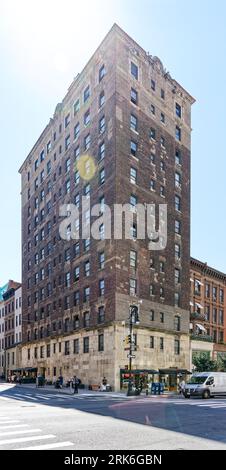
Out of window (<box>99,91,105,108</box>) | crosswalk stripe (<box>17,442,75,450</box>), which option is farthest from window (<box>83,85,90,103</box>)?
crosswalk stripe (<box>17,442,75,450</box>)

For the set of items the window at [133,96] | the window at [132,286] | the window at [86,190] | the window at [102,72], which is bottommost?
the window at [132,286]

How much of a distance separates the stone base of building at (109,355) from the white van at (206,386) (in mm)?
7829

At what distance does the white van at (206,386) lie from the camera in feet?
110

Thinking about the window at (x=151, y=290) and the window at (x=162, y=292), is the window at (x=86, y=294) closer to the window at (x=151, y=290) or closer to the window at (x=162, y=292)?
the window at (x=151, y=290)

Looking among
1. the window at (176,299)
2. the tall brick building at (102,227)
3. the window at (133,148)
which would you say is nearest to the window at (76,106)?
the tall brick building at (102,227)

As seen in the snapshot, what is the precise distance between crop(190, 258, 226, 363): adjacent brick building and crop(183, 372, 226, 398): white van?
2181 centimetres

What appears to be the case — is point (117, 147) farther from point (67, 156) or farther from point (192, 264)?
point (192, 264)

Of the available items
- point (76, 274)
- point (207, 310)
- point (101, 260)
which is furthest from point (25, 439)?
point (207, 310)

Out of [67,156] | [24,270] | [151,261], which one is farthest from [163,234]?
[24,270]

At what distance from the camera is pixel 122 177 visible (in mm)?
48438

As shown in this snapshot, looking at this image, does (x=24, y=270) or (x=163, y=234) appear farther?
(x=24, y=270)

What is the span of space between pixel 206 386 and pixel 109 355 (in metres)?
13.0

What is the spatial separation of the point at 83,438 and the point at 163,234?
42769mm

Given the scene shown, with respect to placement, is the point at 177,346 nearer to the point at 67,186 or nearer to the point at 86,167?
the point at 86,167
